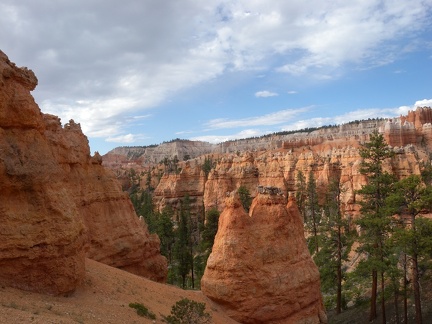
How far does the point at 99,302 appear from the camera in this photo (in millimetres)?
12352

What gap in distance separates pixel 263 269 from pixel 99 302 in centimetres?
750

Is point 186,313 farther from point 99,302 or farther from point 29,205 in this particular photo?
point 29,205

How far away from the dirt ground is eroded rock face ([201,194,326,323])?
1.08 metres

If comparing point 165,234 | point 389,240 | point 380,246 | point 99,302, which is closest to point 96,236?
point 99,302

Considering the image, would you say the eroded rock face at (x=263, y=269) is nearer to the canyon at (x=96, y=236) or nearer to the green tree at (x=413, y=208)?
the canyon at (x=96, y=236)

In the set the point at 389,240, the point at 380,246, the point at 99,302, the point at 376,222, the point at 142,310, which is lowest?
the point at 380,246

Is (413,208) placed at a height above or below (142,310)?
above

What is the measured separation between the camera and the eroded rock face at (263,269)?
651 inches

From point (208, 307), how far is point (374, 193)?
1307cm

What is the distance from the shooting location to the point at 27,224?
36.6 feet

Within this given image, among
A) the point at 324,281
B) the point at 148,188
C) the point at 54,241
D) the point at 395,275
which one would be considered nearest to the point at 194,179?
the point at 148,188

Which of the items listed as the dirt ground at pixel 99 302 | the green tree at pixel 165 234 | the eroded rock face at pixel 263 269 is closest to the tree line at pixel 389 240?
the eroded rock face at pixel 263 269

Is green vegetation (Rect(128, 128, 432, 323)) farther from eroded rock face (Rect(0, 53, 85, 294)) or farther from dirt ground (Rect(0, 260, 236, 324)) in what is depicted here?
eroded rock face (Rect(0, 53, 85, 294))

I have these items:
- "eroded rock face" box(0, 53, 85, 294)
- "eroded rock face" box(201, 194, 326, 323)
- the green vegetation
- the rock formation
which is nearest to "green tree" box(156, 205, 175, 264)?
the green vegetation
